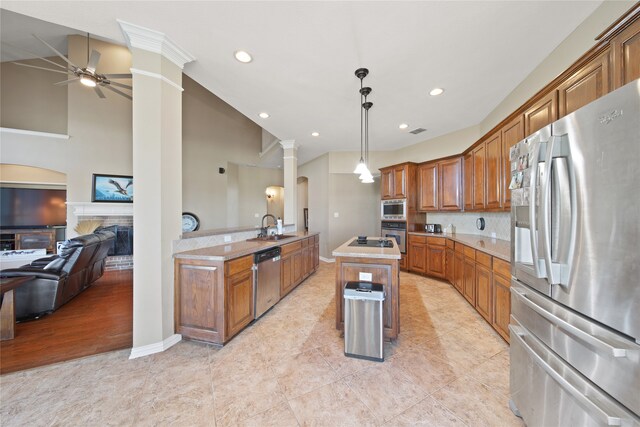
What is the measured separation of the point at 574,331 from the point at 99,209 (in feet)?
23.0

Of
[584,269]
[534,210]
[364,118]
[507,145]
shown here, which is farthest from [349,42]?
[584,269]

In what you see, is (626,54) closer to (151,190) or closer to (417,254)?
(151,190)

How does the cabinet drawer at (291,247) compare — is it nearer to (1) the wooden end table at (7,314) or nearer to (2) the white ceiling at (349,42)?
(2) the white ceiling at (349,42)

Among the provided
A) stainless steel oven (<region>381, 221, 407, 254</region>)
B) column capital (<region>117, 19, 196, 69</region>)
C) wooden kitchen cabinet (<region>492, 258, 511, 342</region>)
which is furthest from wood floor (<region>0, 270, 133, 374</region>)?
stainless steel oven (<region>381, 221, 407, 254</region>)

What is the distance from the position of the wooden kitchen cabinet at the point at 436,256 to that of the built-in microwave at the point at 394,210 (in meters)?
0.73

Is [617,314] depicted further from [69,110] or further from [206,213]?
[69,110]

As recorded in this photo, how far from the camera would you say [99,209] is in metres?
4.71

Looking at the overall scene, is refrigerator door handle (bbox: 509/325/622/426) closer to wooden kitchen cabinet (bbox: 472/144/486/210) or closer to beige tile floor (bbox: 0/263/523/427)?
beige tile floor (bbox: 0/263/523/427)

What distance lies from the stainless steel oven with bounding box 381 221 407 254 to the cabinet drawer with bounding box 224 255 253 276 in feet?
10.1

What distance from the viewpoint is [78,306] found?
297 centimetres

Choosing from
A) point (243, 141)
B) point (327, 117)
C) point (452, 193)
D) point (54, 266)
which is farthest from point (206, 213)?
point (452, 193)

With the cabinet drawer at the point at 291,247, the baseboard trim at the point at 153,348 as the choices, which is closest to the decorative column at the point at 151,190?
the baseboard trim at the point at 153,348

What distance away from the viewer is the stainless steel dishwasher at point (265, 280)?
2508mm

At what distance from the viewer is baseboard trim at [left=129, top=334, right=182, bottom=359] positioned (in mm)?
1937
